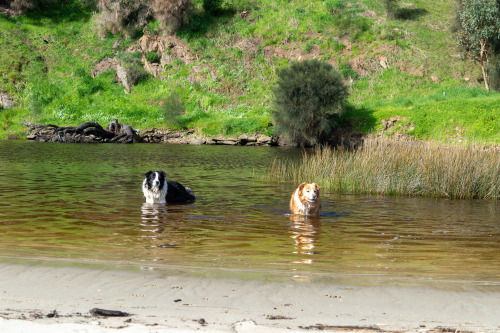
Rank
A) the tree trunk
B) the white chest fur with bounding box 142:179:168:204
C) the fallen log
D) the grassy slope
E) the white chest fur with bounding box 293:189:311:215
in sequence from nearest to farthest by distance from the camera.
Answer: the white chest fur with bounding box 293:189:311:215 → the white chest fur with bounding box 142:179:168:204 → the fallen log → the tree trunk → the grassy slope

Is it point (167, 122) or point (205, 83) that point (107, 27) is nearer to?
point (205, 83)

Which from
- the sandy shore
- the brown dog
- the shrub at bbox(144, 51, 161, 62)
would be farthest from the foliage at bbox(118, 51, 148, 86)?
the sandy shore

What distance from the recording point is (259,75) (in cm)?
6009

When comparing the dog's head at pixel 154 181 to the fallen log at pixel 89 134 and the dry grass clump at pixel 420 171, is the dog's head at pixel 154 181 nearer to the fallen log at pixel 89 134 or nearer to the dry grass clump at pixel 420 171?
the dry grass clump at pixel 420 171

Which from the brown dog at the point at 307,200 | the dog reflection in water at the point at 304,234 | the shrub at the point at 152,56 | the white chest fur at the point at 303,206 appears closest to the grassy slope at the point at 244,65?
the shrub at the point at 152,56

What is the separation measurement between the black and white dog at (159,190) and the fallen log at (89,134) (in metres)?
34.3

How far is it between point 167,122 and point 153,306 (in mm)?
47961

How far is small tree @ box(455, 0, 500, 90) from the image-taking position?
2017 inches

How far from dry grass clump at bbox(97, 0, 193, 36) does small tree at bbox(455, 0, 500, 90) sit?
116ft

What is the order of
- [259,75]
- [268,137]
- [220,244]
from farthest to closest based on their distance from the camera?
[259,75] → [268,137] → [220,244]

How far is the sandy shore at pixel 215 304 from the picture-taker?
4.57m

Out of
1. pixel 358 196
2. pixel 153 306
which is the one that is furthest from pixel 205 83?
pixel 153 306

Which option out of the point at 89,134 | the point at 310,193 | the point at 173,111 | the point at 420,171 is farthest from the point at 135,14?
the point at 310,193

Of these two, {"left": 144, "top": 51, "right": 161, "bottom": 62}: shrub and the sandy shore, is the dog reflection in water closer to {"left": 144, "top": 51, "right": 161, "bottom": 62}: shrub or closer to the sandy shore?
the sandy shore
